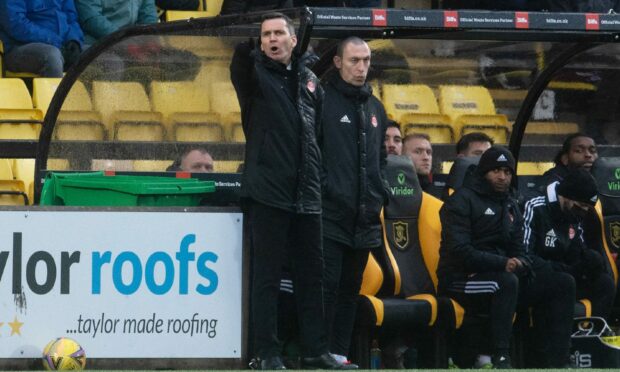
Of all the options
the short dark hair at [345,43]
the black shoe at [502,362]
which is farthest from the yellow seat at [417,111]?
the black shoe at [502,362]

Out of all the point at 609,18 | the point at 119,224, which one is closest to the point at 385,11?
the point at 609,18

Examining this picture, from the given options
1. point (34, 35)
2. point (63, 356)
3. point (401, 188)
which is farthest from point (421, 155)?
point (34, 35)

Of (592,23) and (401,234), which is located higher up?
(592,23)

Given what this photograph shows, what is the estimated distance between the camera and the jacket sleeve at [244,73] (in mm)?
8734

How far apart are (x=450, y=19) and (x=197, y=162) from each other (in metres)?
1.90

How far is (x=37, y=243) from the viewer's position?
9094 mm

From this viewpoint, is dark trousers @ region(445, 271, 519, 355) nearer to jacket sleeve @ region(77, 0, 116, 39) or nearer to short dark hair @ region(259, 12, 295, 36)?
short dark hair @ region(259, 12, 295, 36)

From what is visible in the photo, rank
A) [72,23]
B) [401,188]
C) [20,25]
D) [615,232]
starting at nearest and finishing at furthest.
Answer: [401,188], [615,232], [20,25], [72,23]

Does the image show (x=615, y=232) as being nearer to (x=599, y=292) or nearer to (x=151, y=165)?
(x=599, y=292)

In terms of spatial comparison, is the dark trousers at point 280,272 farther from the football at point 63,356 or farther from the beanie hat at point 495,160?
the beanie hat at point 495,160

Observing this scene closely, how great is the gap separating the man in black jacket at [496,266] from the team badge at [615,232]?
123 centimetres

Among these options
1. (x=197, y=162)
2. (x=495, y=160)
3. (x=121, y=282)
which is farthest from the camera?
(x=197, y=162)

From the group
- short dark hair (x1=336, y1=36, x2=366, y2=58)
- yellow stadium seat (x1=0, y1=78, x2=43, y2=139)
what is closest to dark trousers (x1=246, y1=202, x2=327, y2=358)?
short dark hair (x1=336, y1=36, x2=366, y2=58)

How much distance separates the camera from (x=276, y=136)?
872 centimetres
